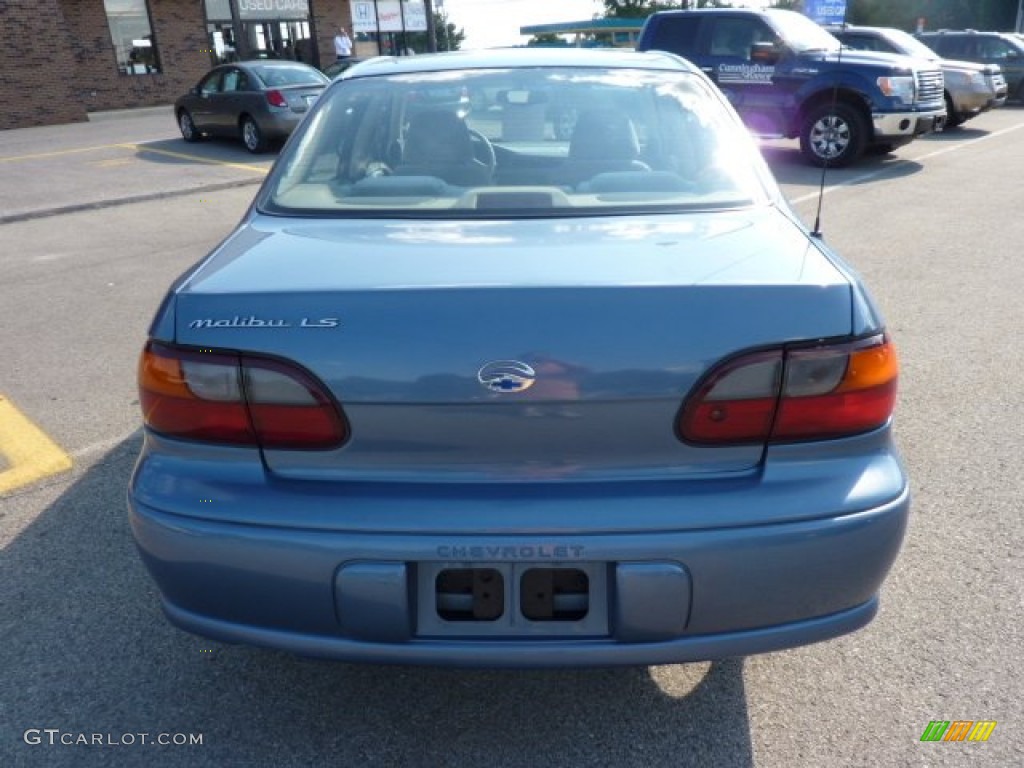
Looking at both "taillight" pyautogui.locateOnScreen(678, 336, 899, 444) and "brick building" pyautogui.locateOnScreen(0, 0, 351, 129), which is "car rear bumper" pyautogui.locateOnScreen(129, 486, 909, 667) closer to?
"taillight" pyautogui.locateOnScreen(678, 336, 899, 444)

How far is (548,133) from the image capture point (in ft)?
10.1

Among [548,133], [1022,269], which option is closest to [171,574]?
[548,133]

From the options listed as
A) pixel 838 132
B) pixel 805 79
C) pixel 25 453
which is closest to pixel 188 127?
pixel 805 79

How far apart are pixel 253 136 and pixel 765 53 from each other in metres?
8.04

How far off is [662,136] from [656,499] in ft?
4.92

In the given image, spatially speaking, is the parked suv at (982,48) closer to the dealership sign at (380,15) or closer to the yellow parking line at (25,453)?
the dealership sign at (380,15)

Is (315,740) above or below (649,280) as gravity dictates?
below

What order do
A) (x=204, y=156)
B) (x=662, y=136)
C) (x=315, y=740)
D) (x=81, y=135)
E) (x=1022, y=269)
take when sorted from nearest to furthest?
(x=315, y=740) → (x=662, y=136) → (x=1022, y=269) → (x=204, y=156) → (x=81, y=135)

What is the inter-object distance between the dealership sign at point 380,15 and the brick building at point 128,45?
0.71m

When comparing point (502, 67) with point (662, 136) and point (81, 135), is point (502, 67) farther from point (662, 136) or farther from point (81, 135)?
point (81, 135)

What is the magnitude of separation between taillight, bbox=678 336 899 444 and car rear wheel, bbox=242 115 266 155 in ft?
44.4

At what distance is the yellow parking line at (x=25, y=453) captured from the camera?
3705 millimetres

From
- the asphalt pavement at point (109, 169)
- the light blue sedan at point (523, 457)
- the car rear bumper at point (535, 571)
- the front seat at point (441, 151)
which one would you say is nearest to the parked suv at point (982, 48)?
the asphalt pavement at point (109, 169)

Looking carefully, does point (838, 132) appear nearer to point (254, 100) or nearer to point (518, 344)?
point (254, 100)
